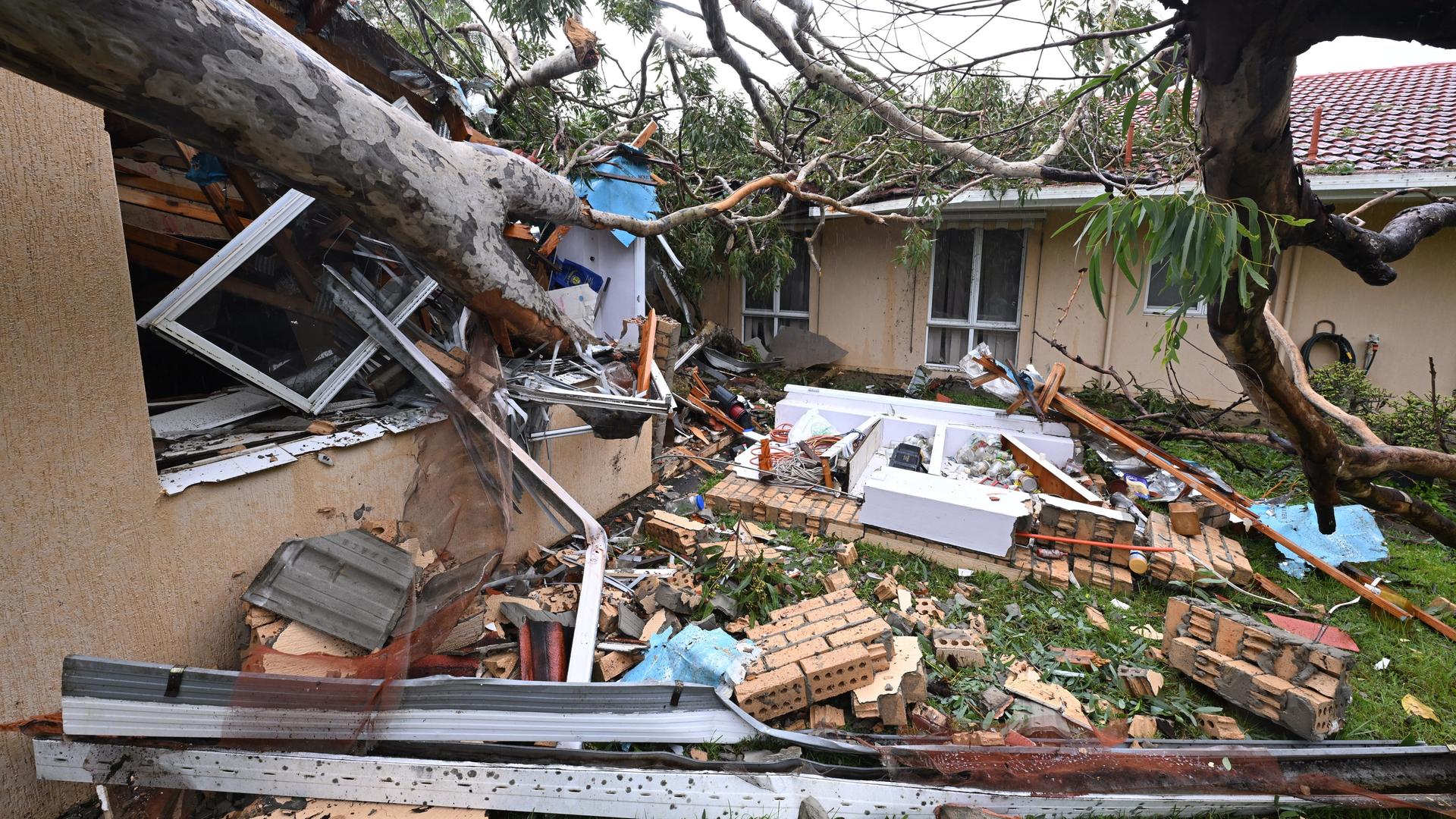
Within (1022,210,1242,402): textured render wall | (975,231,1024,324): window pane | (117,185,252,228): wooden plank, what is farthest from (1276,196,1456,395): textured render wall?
(117,185,252,228): wooden plank

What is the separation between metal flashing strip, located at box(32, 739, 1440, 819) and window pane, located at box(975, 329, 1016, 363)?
7.29 metres

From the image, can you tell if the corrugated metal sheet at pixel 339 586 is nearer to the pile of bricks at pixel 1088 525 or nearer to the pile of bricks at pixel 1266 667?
the pile of bricks at pixel 1266 667

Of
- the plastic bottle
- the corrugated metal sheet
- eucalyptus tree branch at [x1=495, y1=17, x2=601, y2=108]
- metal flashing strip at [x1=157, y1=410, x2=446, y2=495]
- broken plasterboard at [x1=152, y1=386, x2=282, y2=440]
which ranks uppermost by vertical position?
eucalyptus tree branch at [x1=495, y1=17, x2=601, y2=108]

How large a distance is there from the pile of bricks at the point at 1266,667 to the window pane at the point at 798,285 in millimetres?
7566

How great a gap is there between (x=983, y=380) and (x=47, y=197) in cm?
650

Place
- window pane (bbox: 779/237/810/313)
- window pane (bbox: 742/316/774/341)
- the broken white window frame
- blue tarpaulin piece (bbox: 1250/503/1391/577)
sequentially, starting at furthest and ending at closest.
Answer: window pane (bbox: 742/316/774/341)
window pane (bbox: 779/237/810/313)
blue tarpaulin piece (bbox: 1250/503/1391/577)
the broken white window frame

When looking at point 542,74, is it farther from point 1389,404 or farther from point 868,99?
point 1389,404

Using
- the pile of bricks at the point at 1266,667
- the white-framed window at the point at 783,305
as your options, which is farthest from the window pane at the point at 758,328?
the pile of bricks at the point at 1266,667

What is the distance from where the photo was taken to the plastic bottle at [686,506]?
5250 millimetres

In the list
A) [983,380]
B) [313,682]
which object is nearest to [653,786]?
[313,682]

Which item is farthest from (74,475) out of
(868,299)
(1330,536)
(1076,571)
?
(868,299)

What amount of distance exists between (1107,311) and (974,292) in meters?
1.71

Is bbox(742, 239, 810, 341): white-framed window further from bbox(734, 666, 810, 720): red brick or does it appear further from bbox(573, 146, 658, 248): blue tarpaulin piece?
bbox(734, 666, 810, 720): red brick

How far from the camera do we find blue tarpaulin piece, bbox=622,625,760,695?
2.86 metres
